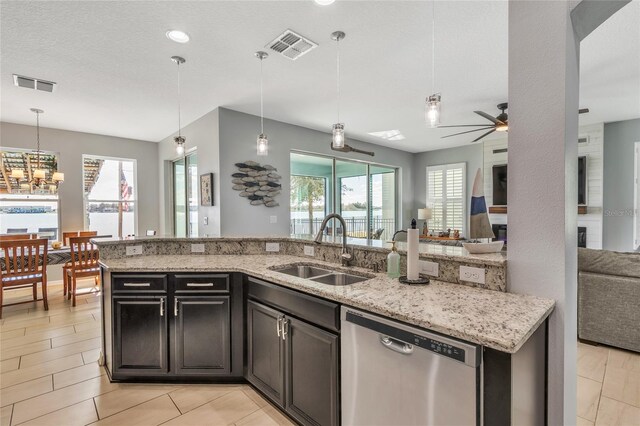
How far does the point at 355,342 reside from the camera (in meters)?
1.56

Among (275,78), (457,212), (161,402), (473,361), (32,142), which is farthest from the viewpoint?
(457,212)

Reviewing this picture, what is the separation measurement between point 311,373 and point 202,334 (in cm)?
99

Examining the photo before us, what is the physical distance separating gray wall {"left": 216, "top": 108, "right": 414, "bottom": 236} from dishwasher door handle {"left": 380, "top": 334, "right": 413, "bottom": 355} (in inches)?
128

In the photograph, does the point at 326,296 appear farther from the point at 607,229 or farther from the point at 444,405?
the point at 607,229

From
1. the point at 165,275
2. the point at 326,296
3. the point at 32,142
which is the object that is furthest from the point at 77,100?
the point at 326,296

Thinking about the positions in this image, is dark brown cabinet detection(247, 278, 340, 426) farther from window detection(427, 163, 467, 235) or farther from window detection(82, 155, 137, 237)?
window detection(427, 163, 467, 235)

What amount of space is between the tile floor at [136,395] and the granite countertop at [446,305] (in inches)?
35.6

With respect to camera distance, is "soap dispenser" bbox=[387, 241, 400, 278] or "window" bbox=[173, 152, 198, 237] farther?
"window" bbox=[173, 152, 198, 237]

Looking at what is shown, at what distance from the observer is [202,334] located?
2357mm

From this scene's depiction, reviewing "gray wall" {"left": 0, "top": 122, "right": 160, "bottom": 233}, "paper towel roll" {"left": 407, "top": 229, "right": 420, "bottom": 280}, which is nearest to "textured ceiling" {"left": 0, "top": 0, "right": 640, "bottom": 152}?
"gray wall" {"left": 0, "top": 122, "right": 160, "bottom": 233}

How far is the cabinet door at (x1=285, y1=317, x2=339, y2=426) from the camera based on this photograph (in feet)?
5.55

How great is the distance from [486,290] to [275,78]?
3015 mm

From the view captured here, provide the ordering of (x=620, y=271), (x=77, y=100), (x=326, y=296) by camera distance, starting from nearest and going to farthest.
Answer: (x=326, y=296) < (x=620, y=271) < (x=77, y=100)

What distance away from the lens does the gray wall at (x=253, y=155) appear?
15.2 feet
